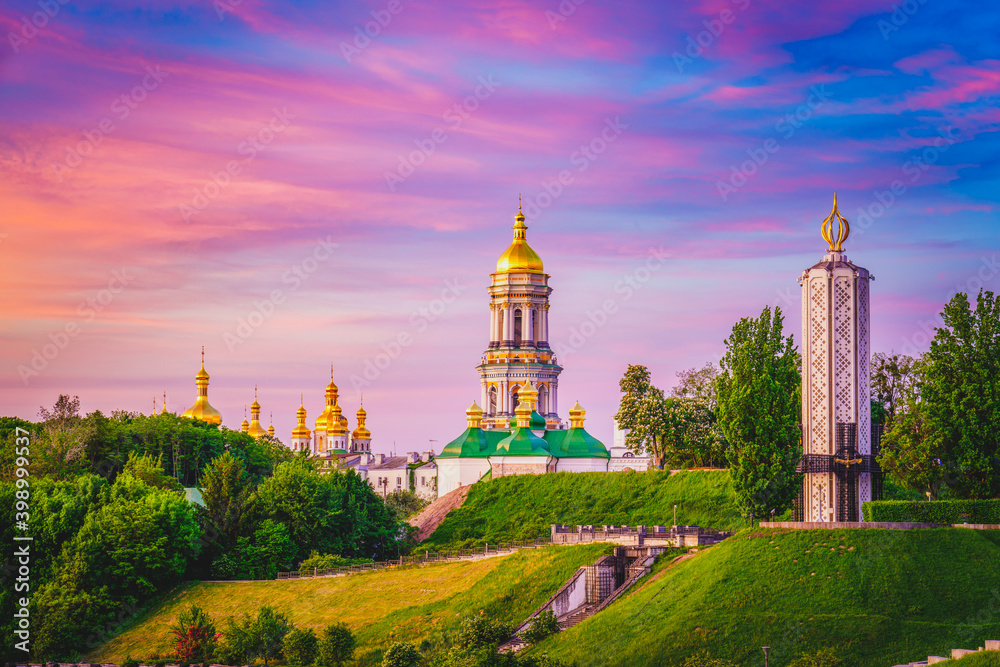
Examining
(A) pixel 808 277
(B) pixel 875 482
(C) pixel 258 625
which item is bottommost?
(C) pixel 258 625

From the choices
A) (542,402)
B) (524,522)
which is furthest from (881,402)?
(542,402)

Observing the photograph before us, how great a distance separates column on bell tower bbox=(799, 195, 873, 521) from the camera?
47.0 meters

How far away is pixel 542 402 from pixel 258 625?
149 feet

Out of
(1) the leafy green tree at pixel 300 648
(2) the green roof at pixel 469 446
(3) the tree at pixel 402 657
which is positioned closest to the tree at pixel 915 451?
(3) the tree at pixel 402 657

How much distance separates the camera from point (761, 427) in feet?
157

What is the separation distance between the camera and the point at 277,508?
6312cm

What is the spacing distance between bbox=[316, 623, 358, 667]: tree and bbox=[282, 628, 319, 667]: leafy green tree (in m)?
0.24

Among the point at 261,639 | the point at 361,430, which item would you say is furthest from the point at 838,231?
the point at 361,430

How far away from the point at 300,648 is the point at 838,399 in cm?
2051

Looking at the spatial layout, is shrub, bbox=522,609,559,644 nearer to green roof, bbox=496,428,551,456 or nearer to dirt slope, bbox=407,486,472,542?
dirt slope, bbox=407,486,472,542

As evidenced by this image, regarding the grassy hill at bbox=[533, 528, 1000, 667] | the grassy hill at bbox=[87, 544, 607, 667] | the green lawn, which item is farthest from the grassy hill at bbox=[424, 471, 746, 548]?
the green lawn

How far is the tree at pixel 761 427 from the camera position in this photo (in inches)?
1864

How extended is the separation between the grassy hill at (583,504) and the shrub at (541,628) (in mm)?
16163

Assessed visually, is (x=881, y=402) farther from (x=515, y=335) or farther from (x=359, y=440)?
(x=359, y=440)
